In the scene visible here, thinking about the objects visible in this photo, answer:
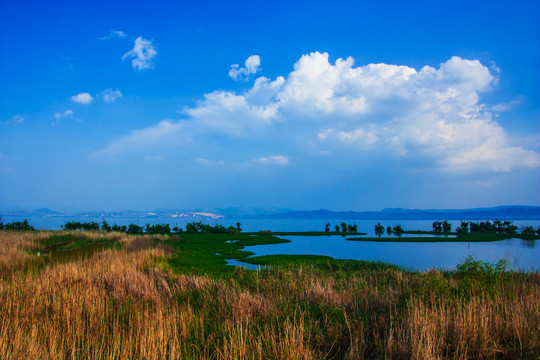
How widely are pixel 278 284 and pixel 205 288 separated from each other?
236 cm

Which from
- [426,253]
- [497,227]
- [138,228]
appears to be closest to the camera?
[426,253]

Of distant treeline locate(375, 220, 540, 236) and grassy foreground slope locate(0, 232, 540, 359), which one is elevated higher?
grassy foreground slope locate(0, 232, 540, 359)

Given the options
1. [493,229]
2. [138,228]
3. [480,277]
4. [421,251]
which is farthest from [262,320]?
[493,229]

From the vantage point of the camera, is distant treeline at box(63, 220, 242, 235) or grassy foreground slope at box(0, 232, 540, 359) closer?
grassy foreground slope at box(0, 232, 540, 359)

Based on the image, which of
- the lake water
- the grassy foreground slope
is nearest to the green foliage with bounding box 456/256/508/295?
the grassy foreground slope

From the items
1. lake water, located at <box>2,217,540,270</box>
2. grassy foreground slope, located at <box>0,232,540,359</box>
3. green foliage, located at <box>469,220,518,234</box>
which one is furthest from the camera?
green foliage, located at <box>469,220,518,234</box>

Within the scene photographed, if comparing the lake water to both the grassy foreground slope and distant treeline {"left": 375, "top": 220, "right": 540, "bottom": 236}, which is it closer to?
the grassy foreground slope

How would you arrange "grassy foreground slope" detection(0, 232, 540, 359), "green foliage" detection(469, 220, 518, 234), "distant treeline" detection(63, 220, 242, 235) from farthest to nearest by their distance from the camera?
"green foliage" detection(469, 220, 518, 234) < "distant treeline" detection(63, 220, 242, 235) < "grassy foreground slope" detection(0, 232, 540, 359)

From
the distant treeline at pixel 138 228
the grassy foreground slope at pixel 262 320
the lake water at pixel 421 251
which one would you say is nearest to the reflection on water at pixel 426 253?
the lake water at pixel 421 251

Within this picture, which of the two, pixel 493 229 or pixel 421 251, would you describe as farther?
pixel 493 229

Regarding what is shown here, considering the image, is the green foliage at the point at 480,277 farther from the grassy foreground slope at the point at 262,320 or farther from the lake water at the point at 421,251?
the lake water at the point at 421,251

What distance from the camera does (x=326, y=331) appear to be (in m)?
5.25

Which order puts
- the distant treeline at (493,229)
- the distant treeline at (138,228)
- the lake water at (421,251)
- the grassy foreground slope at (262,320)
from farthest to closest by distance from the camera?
the distant treeline at (493,229) < the distant treeline at (138,228) < the lake water at (421,251) < the grassy foreground slope at (262,320)

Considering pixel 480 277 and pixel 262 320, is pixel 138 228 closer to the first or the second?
pixel 262 320
